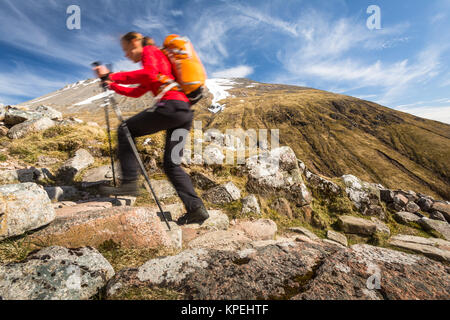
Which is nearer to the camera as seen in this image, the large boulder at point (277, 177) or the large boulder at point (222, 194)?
the large boulder at point (222, 194)

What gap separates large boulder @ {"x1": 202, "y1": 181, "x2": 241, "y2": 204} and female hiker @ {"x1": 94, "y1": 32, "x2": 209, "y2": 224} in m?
2.25

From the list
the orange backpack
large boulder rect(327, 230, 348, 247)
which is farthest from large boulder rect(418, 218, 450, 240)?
the orange backpack

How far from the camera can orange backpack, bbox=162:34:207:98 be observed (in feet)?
11.0

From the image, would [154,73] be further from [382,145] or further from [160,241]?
[382,145]

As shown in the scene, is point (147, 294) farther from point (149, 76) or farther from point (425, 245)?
point (425, 245)

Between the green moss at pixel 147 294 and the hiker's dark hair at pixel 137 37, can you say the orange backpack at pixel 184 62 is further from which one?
the green moss at pixel 147 294

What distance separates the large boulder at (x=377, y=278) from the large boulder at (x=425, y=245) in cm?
446

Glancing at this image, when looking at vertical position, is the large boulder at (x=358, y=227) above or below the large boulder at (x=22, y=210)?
below

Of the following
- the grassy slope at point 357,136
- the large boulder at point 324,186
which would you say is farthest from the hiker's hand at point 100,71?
the grassy slope at point 357,136

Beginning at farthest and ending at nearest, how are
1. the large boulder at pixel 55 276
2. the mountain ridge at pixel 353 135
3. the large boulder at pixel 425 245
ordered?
1. the mountain ridge at pixel 353 135
2. the large boulder at pixel 425 245
3. the large boulder at pixel 55 276

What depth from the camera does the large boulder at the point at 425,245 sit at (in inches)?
226

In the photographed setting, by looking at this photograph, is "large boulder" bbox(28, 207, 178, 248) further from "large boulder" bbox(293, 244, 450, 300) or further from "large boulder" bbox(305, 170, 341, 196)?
"large boulder" bbox(305, 170, 341, 196)

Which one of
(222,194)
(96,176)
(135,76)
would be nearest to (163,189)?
(222,194)

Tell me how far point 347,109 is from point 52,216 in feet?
495
